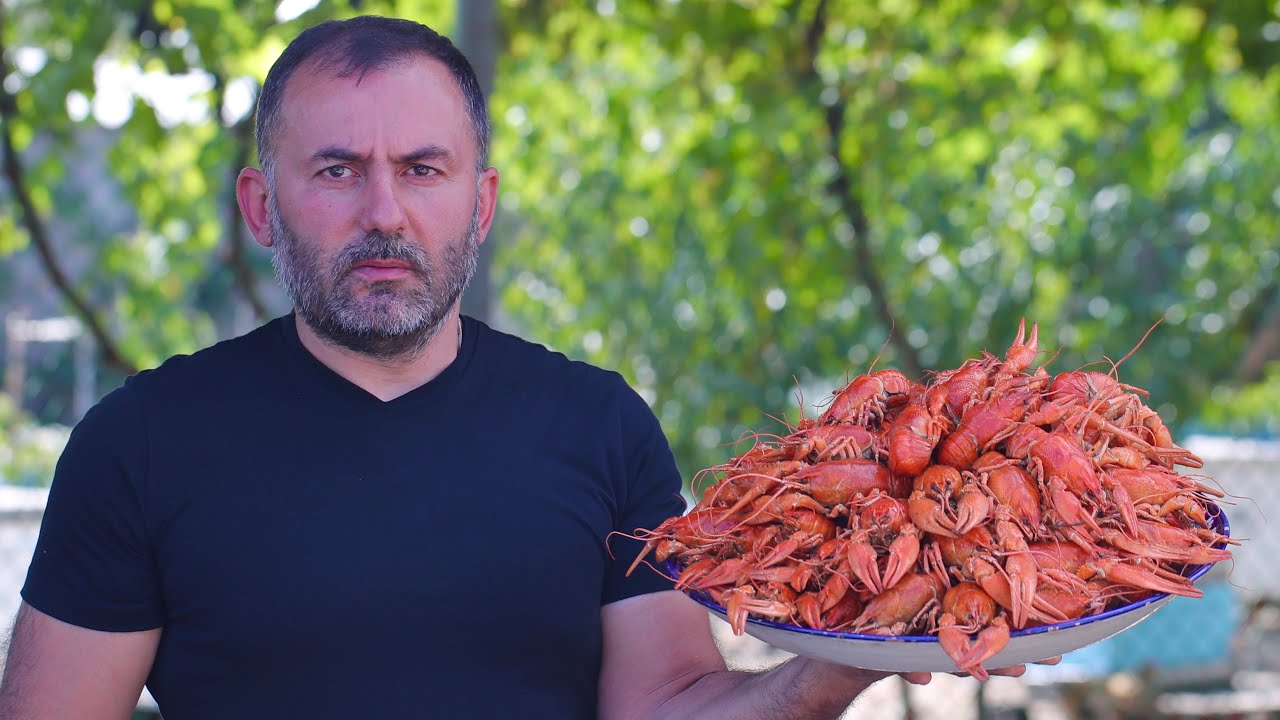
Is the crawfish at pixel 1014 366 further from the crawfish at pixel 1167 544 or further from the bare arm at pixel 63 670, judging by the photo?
the bare arm at pixel 63 670

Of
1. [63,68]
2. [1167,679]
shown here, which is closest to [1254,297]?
[1167,679]

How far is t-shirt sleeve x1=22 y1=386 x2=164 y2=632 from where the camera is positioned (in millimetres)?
1711

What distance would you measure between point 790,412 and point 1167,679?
91.2 inches

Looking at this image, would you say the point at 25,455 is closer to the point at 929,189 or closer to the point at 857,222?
the point at 857,222

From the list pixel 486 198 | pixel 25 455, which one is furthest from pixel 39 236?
pixel 486 198

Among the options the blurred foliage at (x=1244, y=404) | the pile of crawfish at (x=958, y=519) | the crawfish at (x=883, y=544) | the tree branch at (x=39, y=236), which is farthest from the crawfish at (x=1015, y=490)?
the tree branch at (x=39, y=236)

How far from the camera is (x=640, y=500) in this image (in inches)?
79.6

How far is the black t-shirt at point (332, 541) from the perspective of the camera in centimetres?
173

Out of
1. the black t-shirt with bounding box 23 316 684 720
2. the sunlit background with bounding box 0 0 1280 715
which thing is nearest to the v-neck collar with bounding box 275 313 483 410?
the black t-shirt with bounding box 23 316 684 720

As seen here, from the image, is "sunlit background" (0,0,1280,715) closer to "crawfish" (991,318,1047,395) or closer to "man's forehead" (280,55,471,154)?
"man's forehead" (280,55,471,154)

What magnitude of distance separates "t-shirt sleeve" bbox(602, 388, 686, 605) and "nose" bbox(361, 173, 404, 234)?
0.56 meters

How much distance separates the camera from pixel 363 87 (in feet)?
5.92

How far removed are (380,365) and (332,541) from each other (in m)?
0.31

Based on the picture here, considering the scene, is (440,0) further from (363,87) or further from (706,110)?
(363,87)
